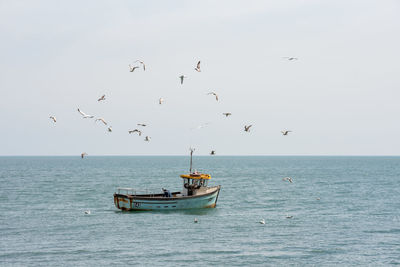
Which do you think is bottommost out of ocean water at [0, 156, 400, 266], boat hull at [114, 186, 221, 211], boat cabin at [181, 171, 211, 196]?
ocean water at [0, 156, 400, 266]

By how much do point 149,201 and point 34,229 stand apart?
1175 cm

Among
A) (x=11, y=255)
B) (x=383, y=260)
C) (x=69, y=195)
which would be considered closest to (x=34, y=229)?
(x=11, y=255)

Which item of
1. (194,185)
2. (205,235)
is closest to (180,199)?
(194,185)

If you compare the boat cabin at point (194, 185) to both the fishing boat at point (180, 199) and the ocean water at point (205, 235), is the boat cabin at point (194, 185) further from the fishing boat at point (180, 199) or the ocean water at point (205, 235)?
the ocean water at point (205, 235)

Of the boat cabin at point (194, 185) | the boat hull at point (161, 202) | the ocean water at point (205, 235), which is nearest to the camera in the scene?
the ocean water at point (205, 235)

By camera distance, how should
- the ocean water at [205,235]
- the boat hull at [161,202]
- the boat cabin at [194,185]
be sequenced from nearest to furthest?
the ocean water at [205,235]
the boat hull at [161,202]
the boat cabin at [194,185]

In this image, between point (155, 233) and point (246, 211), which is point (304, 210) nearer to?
point (246, 211)

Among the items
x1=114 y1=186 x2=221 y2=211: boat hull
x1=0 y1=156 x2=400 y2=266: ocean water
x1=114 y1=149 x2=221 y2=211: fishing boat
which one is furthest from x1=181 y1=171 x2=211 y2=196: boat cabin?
x1=0 y1=156 x2=400 y2=266: ocean water

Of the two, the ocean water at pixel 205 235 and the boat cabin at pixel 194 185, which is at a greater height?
the boat cabin at pixel 194 185

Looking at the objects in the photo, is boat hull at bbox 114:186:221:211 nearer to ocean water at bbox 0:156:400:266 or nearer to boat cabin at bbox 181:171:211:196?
ocean water at bbox 0:156:400:266

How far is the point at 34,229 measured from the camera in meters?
41.4

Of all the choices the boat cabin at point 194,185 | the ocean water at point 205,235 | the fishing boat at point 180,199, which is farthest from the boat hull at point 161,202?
the boat cabin at point 194,185

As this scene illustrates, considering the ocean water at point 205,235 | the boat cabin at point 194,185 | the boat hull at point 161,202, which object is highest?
the boat cabin at point 194,185

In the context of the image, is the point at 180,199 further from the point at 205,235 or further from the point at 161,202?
the point at 205,235
